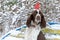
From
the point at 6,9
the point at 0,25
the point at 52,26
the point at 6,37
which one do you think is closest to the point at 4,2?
the point at 6,9

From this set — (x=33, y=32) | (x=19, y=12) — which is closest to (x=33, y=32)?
(x=33, y=32)

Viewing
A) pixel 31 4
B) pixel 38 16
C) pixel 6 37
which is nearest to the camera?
pixel 38 16

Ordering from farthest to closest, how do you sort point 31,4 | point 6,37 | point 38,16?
point 31,4, point 6,37, point 38,16

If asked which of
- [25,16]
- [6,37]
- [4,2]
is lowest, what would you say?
[6,37]

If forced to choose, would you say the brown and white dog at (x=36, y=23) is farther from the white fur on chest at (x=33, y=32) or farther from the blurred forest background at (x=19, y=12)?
the blurred forest background at (x=19, y=12)

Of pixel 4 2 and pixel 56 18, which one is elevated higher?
pixel 4 2

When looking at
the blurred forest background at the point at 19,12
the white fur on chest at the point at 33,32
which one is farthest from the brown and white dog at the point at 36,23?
the blurred forest background at the point at 19,12

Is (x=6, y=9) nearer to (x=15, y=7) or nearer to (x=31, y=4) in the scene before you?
(x=15, y=7)
